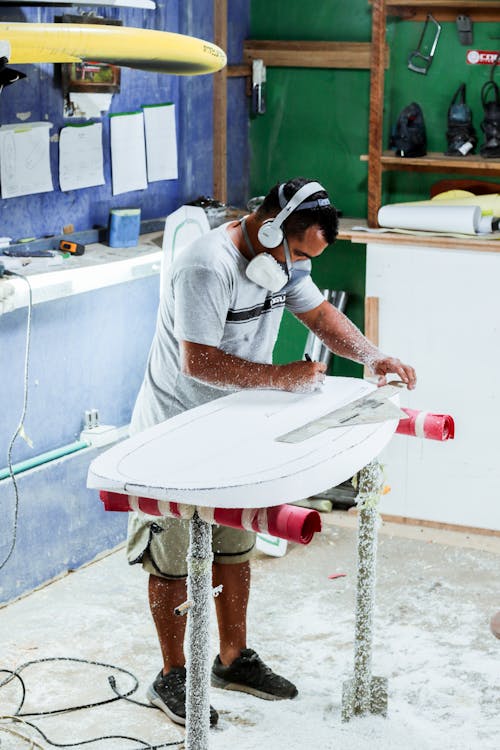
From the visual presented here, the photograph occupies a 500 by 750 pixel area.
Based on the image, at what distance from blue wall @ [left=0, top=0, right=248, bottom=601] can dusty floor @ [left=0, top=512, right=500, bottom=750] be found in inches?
6.9

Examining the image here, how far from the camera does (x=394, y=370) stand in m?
3.22

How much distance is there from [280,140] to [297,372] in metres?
2.25

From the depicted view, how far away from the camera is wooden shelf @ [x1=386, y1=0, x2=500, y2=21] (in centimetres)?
420

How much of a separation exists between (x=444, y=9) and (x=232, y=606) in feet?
8.16

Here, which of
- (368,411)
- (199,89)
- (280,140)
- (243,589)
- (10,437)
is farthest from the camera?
(280,140)

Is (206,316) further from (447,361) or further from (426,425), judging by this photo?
(447,361)

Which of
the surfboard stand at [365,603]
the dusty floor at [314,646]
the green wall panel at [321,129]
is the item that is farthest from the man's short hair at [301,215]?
the green wall panel at [321,129]

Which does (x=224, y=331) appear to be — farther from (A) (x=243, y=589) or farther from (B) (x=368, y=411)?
(A) (x=243, y=589)

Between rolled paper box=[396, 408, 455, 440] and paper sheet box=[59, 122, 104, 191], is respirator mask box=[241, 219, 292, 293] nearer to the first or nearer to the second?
rolled paper box=[396, 408, 455, 440]

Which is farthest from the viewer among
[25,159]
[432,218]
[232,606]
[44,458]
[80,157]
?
[432,218]

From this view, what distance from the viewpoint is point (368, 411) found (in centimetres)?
297

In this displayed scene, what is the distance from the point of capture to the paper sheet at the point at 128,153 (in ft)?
13.8

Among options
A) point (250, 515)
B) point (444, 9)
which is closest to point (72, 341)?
point (250, 515)

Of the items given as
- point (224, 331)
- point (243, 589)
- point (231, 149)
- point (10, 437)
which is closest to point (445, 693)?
point (243, 589)
